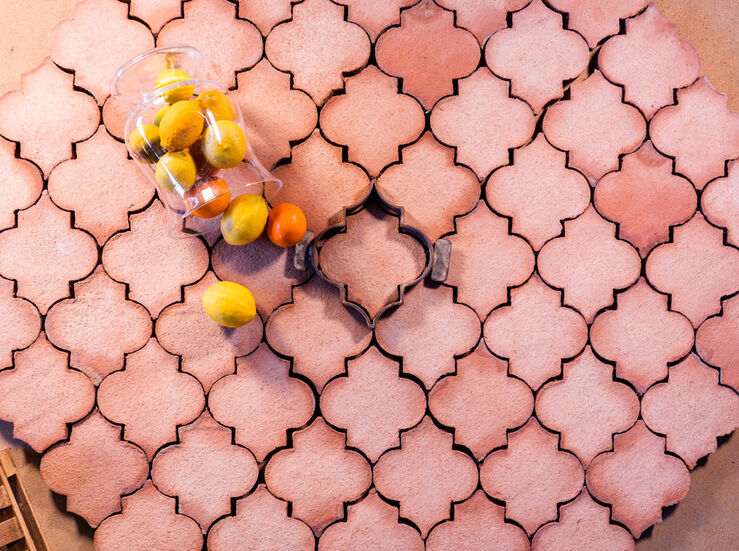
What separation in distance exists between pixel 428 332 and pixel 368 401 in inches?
5.2

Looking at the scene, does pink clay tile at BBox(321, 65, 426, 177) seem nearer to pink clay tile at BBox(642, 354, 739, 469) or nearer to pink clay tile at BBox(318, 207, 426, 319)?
pink clay tile at BBox(318, 207, 426, 319)

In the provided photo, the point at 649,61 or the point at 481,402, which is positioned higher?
the point at 649,61

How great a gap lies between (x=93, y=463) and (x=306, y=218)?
0.46 meters

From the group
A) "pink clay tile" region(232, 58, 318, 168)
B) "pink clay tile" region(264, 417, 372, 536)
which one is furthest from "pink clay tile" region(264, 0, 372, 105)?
"pink clay tile" region(264, 417, 372, 536)

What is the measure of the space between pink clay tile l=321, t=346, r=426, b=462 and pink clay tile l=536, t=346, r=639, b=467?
8.4 inches

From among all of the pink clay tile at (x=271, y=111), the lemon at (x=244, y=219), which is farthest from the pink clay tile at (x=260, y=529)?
the pink clay tile at (x=271, y=111)

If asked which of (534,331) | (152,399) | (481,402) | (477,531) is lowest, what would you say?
(152,399)

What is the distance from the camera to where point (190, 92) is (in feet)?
2.13

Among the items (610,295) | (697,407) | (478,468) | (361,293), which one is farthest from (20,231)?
(697,407)

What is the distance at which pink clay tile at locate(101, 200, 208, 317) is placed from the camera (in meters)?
0.72

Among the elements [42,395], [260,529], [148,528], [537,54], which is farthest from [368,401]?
[537,54]

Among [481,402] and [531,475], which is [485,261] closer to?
[481,402]

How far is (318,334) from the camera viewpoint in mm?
724

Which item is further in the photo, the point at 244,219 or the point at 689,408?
the point at 689,408
